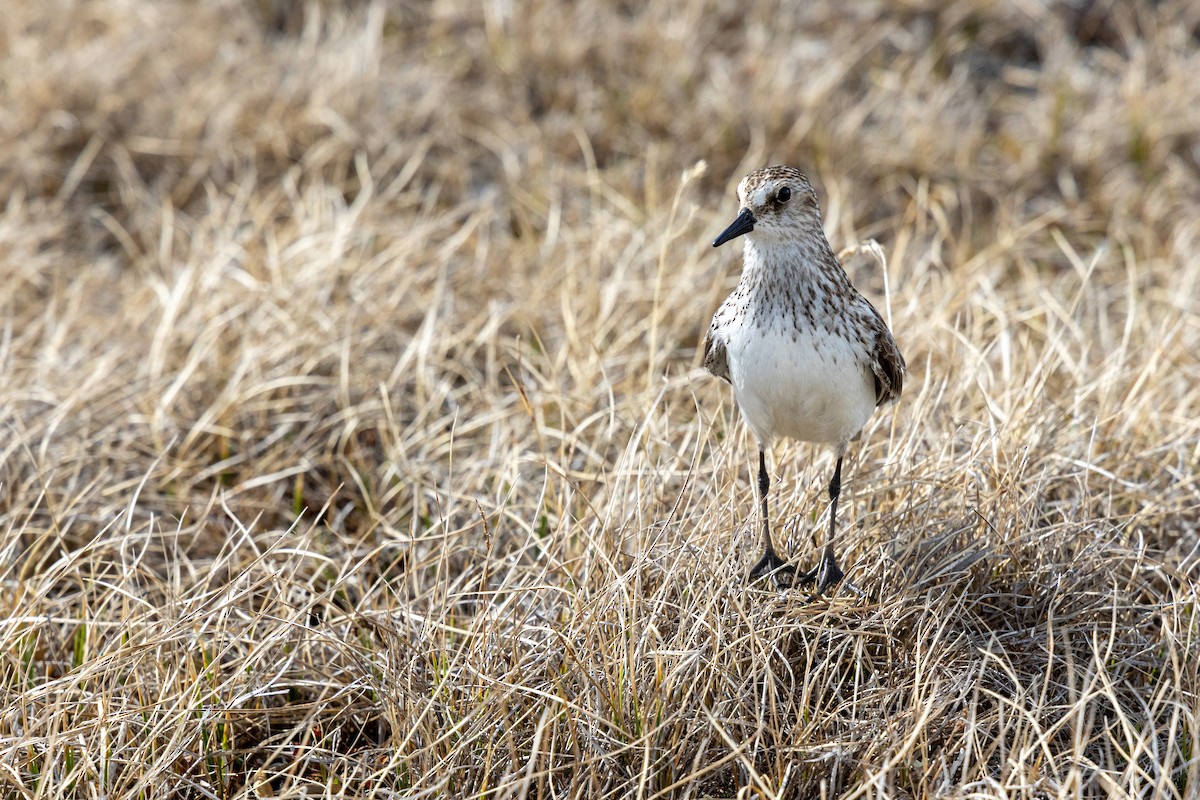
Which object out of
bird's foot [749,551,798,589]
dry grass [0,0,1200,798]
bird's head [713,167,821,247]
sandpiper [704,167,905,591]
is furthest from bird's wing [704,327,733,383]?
bird's foot [749,551,798,589]

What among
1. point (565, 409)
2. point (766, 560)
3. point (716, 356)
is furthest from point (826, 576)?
point (565, 409)

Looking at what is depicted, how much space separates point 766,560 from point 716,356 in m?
0.65

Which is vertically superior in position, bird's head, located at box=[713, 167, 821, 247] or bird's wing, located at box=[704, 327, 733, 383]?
bird's head, located at box=[713, 167, 821, 247]

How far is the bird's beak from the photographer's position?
3.64m

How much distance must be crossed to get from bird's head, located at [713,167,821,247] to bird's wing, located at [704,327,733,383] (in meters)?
0.36

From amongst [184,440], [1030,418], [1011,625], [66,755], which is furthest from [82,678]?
[1030,418]

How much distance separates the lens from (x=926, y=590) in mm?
3838

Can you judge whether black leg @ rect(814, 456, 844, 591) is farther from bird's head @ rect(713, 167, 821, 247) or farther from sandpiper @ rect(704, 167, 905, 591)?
bird's head @ rect(713, 167, 821, 247)

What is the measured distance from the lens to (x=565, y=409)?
4.92 m

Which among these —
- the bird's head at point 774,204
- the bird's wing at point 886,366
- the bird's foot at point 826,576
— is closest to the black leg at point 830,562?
the bird's foot at point 826,576

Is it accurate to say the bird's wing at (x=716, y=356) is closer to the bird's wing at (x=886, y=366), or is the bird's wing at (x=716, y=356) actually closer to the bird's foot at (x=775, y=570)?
the bird's wing at (x=886, y=366)

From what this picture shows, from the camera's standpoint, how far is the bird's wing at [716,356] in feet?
13.1

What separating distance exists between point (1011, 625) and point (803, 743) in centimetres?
88

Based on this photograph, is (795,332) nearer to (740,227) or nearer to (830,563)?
(740,227)
